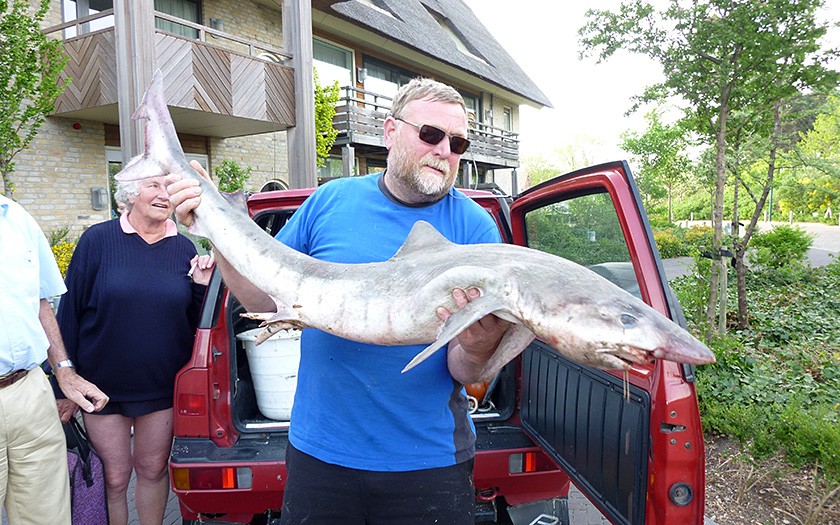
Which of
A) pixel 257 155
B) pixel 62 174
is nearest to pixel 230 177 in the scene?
pixel 257 155

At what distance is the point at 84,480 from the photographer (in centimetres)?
307

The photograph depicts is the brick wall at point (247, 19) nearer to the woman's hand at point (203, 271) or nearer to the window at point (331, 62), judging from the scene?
the window at point (331, 62)

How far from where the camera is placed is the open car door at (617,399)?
6.77 ft

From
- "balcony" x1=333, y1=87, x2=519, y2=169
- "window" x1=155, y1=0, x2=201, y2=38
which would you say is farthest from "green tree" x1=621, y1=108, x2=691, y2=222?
"window" x1=155, y1=0, x2=201, y2=38

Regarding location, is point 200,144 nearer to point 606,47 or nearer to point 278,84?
point 278,84

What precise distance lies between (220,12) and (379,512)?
15.0 metres

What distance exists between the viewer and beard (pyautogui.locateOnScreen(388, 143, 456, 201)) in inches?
84.7

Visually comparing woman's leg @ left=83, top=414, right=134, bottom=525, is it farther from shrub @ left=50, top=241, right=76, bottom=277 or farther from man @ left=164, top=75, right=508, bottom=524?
shrub @ left=50, top=241, right=76, bottom=277

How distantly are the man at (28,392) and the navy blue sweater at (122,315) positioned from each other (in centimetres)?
16

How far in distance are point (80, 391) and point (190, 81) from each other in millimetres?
9052

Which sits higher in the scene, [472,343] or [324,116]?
[324,116]

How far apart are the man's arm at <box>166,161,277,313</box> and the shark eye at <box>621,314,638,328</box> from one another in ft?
4.40

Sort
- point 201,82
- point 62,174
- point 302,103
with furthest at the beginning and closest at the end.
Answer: point 302,103 → point 62,174 → point 201,82

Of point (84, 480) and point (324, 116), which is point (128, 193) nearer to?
point (84, 480)
